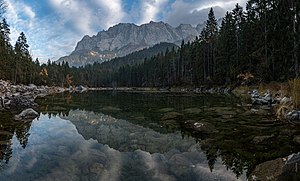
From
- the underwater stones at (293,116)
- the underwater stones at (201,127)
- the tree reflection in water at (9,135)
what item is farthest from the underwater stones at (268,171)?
the tree reflection in water at (9,135)

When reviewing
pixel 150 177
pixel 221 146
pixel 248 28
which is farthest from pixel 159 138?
pixel 248 28

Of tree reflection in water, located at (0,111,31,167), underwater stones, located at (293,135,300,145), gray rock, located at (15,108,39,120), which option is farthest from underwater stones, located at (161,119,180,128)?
gray rock, located at (15,108,39,120)

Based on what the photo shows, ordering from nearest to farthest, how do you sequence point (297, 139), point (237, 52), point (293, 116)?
1. point (297, 139)
2. point (293, 116)
3. point (237, 52)

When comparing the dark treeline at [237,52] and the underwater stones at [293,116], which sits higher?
the dark treeline at [237,52]

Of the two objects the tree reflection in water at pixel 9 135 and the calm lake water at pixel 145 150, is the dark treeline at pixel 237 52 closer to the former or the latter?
the calm lake water at pixel 145 150

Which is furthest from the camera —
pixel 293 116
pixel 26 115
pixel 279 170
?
pixel 26 115

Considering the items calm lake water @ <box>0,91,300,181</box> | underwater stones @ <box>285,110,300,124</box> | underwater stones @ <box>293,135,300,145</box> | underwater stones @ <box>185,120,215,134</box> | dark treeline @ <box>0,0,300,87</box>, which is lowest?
calm lake water @ <box>0,91,300,181</box>

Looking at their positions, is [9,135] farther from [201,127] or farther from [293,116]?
[293,116]

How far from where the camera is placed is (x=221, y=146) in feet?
34.6

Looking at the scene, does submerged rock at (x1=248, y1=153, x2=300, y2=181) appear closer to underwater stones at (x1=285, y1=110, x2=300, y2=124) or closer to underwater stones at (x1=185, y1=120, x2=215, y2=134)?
underwater stones at (x1=185, y1=120, x2=215, y2=134)

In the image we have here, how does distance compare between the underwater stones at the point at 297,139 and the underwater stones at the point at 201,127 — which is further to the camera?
the underwater stones at the point at 201,127

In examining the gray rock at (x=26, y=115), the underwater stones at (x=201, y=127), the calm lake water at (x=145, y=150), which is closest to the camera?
the calm lake water at (x=145, y=150)

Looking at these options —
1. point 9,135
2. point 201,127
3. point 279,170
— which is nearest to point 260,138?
point 201,127

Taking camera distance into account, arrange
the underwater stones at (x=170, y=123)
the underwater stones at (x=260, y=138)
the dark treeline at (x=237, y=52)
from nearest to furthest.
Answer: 1. the underwater stones at (x=260, y=138)
2. the underwater stones at (x=170, y=123)
3. the dark treeline at (x=237, y=52)
